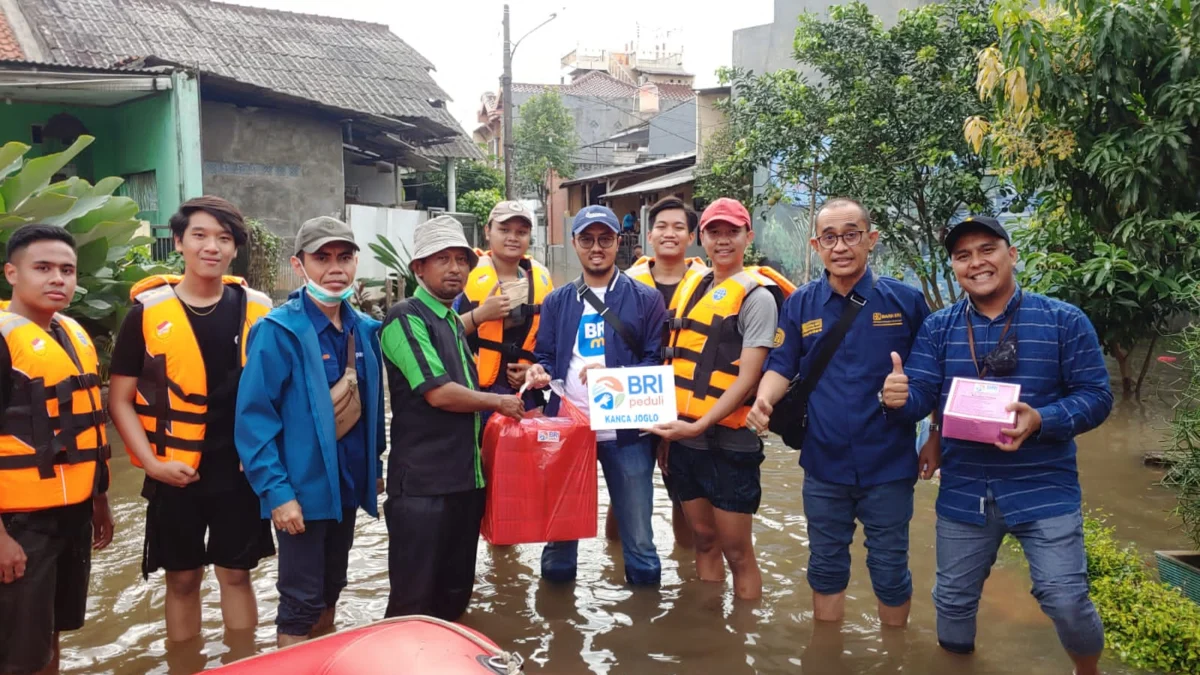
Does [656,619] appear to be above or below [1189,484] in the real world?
below

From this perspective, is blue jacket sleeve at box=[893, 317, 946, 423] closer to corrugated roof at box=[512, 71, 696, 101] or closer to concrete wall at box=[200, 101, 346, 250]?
concrete wall at box=[200, 101, 346, 250]

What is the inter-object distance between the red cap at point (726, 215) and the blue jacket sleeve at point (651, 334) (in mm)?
490

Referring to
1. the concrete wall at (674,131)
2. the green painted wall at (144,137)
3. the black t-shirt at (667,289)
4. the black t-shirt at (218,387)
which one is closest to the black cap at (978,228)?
the black t-shirt at (667,289)

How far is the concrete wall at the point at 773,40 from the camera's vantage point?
17.9 metres

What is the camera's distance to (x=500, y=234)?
4.91m

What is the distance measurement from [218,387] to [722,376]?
2261mm

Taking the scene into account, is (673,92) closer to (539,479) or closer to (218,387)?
(539,479)

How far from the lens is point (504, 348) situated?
4.96m

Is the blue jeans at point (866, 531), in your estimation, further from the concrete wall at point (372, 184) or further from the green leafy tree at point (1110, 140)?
the concrete wall at point (372, 184)

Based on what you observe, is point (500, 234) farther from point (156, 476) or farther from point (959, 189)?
point (959, 189)

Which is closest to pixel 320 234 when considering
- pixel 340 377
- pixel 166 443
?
pixel 340 377

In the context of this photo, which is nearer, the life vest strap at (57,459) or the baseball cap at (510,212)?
the life vest strap at (57,459)

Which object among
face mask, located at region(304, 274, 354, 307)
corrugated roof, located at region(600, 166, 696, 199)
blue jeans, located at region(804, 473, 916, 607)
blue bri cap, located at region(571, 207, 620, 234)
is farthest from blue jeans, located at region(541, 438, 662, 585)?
corrugated roof, located at region(600, 166, 696, 199)

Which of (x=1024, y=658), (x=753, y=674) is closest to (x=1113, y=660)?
(x=1024, y=658)
